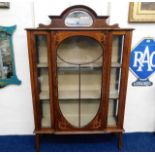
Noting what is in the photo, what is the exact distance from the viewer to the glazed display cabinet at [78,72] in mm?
1338

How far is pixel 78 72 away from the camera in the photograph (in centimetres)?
150

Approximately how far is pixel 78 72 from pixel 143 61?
67 centimetres

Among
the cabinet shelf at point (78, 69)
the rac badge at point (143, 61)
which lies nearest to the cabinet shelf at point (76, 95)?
the cabinet shelf at point (78, 69)

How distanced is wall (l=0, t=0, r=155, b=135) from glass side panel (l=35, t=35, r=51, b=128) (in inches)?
9.4

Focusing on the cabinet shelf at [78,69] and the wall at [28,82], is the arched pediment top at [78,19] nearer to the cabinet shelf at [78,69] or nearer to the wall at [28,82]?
the wall at [28,82]

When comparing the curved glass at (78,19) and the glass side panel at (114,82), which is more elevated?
the curved glass at (78,19)

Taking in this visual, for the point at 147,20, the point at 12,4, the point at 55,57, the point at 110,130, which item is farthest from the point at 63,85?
the point at 147,20

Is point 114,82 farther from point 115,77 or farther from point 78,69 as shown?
point 78,69

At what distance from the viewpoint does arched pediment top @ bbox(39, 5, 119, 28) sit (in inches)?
52.7

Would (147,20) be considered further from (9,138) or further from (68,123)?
(9,138)

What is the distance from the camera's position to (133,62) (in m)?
1.69

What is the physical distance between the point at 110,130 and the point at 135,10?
3.59ft

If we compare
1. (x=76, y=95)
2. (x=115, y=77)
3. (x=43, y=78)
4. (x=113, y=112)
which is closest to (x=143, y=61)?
(x=115, y=77)

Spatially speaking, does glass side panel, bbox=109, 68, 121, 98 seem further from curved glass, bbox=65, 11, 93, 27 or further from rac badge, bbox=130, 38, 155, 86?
curved glass, bbox=65, 11, 93, 27
